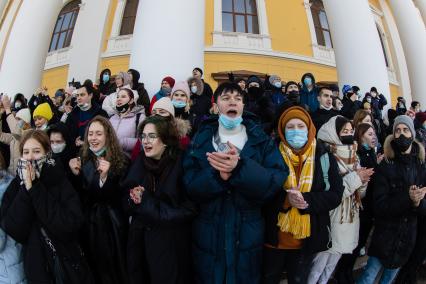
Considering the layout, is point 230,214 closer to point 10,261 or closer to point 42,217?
point 42,217

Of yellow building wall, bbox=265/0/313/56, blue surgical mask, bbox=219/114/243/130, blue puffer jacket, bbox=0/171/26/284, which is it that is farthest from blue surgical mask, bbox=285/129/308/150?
yellow building wall, bbox=265/0/313/56

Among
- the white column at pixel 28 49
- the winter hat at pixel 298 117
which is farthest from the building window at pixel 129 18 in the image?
the winter hat at pixel 298 117

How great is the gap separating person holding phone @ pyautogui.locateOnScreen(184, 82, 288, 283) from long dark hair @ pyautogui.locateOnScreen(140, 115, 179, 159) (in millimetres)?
167

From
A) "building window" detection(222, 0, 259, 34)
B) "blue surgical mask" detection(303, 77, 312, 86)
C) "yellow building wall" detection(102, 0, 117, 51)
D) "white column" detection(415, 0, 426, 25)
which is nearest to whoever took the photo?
"blue surgical mask" detection(303, 77, 312, 86)

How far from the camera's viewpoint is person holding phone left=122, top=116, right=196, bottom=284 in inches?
89.1

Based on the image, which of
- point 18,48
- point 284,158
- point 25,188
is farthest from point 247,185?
point 18,48

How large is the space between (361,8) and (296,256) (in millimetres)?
6821

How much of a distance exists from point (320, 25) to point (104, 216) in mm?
17593

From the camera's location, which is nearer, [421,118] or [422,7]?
[421,118]

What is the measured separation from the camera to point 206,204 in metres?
Answer: 2.28

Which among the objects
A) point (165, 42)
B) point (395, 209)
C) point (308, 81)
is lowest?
point (395, 209)

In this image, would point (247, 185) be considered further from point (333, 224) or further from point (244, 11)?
point (244, 11)

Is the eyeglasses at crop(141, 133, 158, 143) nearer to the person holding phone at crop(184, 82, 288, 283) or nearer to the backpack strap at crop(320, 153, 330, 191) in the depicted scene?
the person holding phone at crop(184, 82, 288, 283)

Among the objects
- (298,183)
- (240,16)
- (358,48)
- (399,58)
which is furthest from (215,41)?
(298,183)
